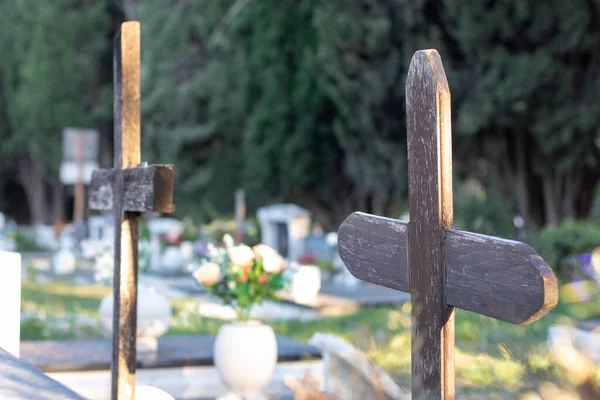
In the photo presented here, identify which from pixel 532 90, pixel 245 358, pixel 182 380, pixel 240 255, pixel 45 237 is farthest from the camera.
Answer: pixel 45 237

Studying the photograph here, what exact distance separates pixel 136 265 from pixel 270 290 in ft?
5.49

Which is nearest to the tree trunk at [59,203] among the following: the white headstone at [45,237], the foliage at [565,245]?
the white headstone at [45,237]

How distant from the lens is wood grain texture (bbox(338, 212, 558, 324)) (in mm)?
1984

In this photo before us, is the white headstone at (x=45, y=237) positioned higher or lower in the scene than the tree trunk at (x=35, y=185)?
lower

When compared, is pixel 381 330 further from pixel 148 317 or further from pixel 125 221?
pixel 125 221

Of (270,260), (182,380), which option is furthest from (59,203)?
(270,260)

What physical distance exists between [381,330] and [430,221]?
6.00 metres

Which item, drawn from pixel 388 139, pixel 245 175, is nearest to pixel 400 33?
pixel 388 139

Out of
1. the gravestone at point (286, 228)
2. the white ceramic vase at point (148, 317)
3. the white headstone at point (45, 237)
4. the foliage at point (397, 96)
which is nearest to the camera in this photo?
the white ceramic vase at point (148, 317)

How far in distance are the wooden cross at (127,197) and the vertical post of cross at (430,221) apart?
1.46 m

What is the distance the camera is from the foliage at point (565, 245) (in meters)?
12.1

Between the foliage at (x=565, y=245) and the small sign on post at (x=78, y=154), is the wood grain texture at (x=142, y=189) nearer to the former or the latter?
the foliage at (x=565, y=245)

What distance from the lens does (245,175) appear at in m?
25.0

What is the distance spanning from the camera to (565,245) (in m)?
12.3
